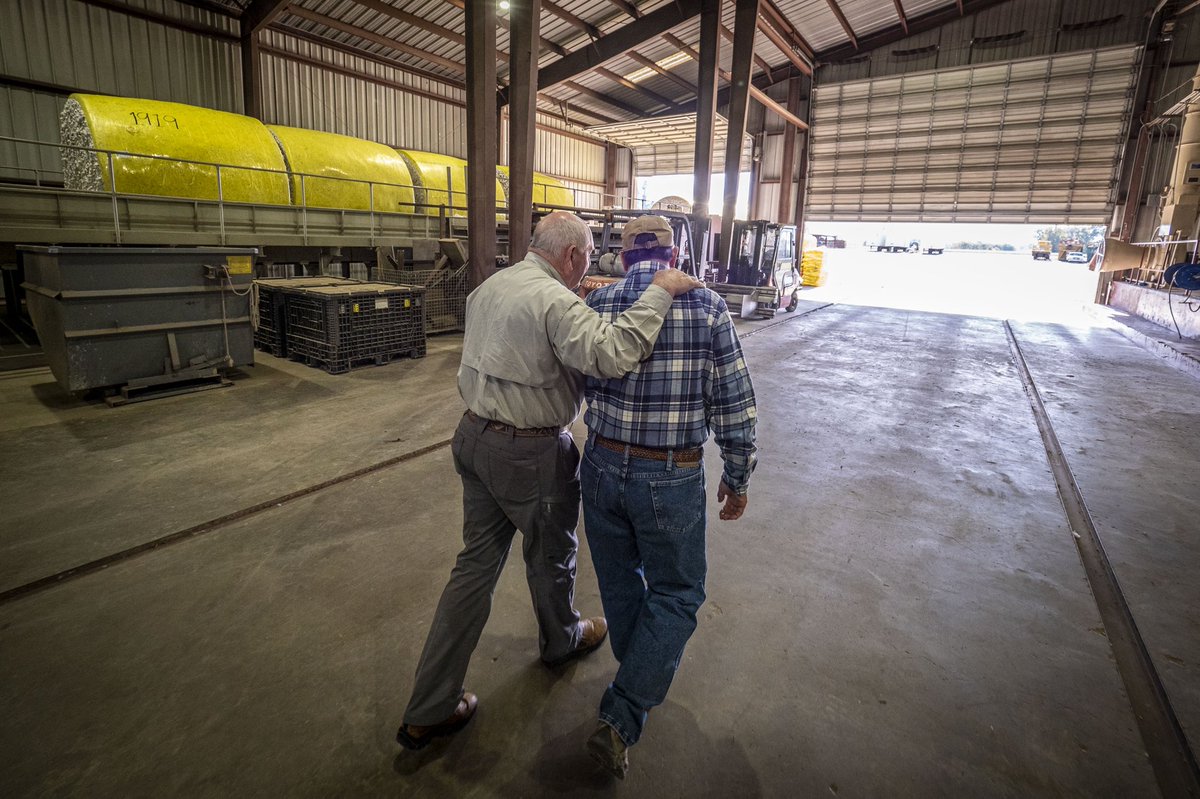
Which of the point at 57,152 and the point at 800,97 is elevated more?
the point at 800,97

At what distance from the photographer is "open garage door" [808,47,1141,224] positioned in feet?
53.9

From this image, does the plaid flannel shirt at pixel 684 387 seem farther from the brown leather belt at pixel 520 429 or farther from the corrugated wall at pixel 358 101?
the corrugated wall at pixel 358 101

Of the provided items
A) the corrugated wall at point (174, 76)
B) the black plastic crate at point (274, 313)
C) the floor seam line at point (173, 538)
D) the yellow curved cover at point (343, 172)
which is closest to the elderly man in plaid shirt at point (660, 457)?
the floor seam line at point (173, 538)

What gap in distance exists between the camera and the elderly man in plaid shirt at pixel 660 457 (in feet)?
6.18

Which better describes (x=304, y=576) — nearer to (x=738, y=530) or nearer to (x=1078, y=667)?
(x=738, y=530)

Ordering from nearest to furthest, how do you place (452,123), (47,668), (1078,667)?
(47,668) → (1078,667) → (452,123)

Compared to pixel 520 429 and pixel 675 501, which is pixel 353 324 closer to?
pixel 520 429

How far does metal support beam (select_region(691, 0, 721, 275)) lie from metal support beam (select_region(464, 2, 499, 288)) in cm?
491

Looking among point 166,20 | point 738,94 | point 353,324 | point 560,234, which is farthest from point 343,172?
point 560,234

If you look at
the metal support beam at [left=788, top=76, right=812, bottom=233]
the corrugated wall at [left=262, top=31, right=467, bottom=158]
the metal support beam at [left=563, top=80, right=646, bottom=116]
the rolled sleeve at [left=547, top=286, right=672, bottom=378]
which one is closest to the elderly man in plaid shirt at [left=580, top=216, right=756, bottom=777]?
the rolled sleeve at [left=547, top=286, right=672, bottom=378]

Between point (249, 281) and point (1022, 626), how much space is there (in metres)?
7.63

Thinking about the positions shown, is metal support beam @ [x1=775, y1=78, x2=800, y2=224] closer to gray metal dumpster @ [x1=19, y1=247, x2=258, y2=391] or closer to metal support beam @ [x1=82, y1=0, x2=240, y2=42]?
metal support beam @ [x1=82, y1=0, x2=240, y2=42]

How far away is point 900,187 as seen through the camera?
19.8 meters

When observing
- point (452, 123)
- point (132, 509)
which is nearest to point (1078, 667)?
point (132, 509)
